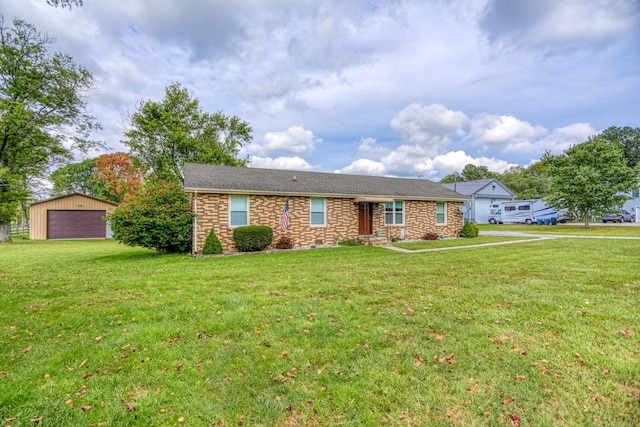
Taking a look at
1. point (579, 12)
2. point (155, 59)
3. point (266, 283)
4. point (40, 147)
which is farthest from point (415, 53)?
point (40, 147)

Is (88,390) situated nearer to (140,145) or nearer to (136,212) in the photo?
(136,212)

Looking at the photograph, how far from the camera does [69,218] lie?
942 inches

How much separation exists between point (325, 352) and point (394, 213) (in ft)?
Result: 45.8

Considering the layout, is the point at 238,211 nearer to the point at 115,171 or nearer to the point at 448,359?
the point at 448,359

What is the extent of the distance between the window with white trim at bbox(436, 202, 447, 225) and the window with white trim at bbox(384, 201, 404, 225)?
2658 mm

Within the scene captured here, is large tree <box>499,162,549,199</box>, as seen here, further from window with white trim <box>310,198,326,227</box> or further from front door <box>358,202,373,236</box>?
window with white trim <box>310,198,326,227</box>

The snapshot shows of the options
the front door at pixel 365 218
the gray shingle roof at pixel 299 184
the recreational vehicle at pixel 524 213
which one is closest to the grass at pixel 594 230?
the recreational vehicle at pixel 524 213

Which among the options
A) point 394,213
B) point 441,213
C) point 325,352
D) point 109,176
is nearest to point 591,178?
point 441,213

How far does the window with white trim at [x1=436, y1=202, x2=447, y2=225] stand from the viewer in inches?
720

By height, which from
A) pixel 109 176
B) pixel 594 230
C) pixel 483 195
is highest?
pixel 109 176

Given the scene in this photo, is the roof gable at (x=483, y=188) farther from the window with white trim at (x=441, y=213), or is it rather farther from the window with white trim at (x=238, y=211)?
the window with white trim at (x=238, y=211)

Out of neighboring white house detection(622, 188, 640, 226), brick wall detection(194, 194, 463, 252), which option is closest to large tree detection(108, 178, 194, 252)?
brick wall detection(194, 194, 463, 252)

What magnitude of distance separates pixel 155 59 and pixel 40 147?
15.1 m

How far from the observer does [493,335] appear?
392cm
